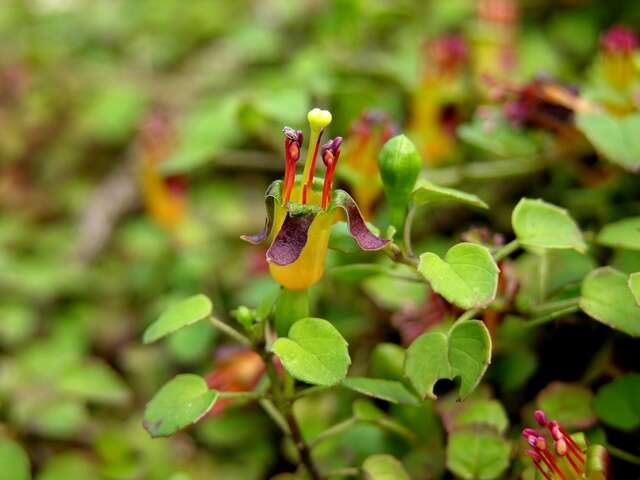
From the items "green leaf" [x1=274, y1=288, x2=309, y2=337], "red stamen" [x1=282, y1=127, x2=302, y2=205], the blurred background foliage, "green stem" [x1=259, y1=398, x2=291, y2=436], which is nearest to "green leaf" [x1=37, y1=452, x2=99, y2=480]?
the blurred background foliage

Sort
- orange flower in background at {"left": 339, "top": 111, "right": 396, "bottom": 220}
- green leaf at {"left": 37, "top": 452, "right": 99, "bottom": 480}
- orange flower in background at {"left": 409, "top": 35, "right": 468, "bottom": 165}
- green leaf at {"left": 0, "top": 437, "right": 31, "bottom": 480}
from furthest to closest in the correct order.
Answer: orange flower in background at {"left": 409, "top": 35, "right": 468, "bottom": 165} < orange flower in background at {"left": 339, "top": 111, "right": 396, "bottom": 220} < green leaf at {"left": 37, "top": 452, "right": 99, "bottom": 480} < green leaf at {"left": 0, "top": 437, "right": 31, "bottom": 480}

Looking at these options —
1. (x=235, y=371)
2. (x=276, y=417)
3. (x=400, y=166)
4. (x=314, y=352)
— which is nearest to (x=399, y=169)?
(x=400, y=166)

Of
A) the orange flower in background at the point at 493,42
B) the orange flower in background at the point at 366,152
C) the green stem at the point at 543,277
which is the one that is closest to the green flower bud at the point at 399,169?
the green stem at the point at 543,277

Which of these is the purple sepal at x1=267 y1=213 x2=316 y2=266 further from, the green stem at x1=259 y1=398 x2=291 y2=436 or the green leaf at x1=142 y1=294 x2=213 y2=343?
the green stem at x1=259 y1=398 x2=291 y2=436

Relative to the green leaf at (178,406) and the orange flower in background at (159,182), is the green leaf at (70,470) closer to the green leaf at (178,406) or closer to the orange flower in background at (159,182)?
the green leaf at (178,406)

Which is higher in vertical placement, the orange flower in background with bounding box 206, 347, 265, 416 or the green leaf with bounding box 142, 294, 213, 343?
the green leaf with bounding box 142, 294, 213, 343

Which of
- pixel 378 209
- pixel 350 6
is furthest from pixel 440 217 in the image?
pixel 350 6
